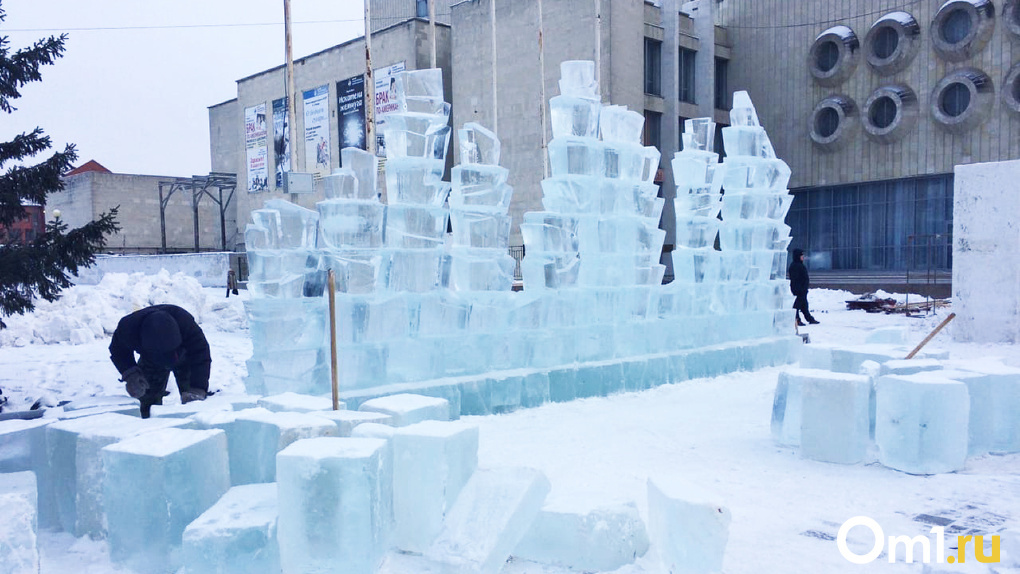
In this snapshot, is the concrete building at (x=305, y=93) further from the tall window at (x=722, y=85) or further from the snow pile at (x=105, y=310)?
the tall window at (x=722, y=85)

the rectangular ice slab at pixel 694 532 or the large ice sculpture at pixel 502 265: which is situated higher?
the large ice sculpture at pixel 502 265

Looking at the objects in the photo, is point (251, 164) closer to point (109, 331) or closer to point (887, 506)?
point (109, 331)

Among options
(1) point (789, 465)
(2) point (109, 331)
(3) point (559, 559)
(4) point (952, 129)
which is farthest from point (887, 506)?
(4) point (952, 129)

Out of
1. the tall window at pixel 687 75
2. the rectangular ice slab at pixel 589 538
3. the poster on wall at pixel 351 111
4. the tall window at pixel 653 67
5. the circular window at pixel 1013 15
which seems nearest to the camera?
the rectangular ice slab at pixel 589 538

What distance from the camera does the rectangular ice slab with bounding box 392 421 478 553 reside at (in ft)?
10.6

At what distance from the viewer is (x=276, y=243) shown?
5.48m

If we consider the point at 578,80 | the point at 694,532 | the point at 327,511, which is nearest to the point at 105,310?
the point at 578,80

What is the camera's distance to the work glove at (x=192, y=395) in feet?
19.3

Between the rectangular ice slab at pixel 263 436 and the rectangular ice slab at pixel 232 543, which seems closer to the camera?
the rectangular ice slab at pixel 232 543

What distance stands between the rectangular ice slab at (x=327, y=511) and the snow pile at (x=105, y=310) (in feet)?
30.6

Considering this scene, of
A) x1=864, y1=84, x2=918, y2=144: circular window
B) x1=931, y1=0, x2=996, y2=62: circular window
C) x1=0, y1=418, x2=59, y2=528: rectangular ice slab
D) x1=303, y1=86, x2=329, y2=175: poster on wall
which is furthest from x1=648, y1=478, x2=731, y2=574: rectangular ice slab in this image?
x1=303, y1=86, x2=329, y2=175: poster on wall

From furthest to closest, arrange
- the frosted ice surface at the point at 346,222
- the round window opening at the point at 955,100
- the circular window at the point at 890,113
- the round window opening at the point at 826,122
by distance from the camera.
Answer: the round window opening at the point at 826,122 < the circular window at the point at 890,113 < the round window opening at the point at 955,100 < the frosted ice surface at the point at 346,222

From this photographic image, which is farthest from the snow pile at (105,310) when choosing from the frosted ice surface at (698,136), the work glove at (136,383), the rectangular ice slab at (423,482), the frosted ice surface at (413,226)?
the rectangular ice slab at (423,482)

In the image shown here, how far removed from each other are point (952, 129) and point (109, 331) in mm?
18383
